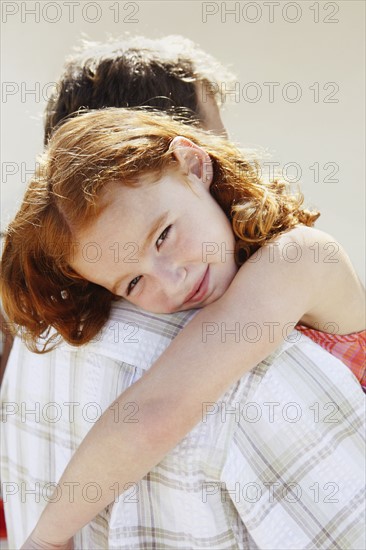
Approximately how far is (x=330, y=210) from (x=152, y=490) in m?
1.96

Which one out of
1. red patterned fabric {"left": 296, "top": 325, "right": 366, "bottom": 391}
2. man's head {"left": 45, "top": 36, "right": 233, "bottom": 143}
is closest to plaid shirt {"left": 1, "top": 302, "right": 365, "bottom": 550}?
red patterned fabric {"left": 296, "top": 325, "right": 366, "bottom": 391}

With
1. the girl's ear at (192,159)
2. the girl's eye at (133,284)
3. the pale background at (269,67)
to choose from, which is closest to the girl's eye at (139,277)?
the girl's eye at (133,284)

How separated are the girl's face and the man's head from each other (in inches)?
14.9

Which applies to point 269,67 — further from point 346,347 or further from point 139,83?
point 346,347

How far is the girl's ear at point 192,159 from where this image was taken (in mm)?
1277

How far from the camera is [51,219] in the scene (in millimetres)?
1222

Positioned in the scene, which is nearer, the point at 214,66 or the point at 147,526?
the point at 147,526

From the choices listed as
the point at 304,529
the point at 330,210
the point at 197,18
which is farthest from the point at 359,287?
the point at 197,18

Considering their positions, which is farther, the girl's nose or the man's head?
the man's head

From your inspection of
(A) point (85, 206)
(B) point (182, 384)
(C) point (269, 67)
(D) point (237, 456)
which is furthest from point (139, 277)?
(C) point (269, 67)

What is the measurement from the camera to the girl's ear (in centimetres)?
128

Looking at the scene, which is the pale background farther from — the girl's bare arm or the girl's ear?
the girl's bare arm

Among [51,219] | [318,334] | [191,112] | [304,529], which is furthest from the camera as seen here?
[191,112]

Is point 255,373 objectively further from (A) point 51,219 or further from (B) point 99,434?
(A) point 51,219
